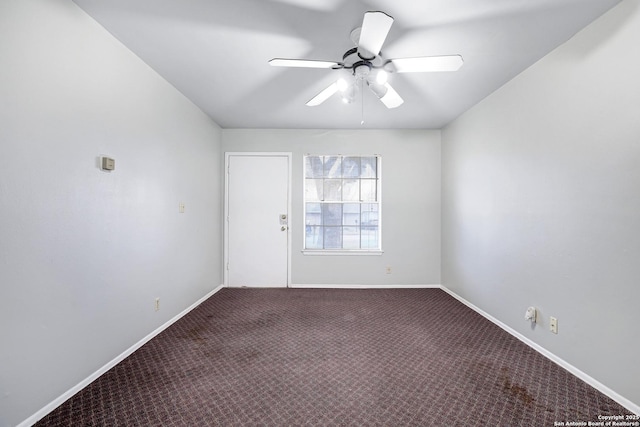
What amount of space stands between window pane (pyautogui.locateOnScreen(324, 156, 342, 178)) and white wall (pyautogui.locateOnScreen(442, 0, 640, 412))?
199cm

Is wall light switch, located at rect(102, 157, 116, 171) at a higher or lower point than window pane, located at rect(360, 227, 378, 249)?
higher

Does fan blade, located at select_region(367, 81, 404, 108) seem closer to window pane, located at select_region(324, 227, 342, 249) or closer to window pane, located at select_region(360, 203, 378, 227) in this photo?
window pane, located at select_region(360, 203, 378, 227)

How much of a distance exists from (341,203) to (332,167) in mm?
586

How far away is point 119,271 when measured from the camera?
7.08 ft

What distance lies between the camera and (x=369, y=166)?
4402 millimetres

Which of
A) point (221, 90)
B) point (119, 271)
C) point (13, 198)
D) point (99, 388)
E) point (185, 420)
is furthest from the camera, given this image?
point (221, 90)

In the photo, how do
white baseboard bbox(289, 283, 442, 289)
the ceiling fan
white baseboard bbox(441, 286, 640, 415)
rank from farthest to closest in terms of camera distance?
1. white baseboard bbox(289, 283, 442, 289)
2. white baseboard bbox(441, 286, 640, 415)
3. the ceiling fan

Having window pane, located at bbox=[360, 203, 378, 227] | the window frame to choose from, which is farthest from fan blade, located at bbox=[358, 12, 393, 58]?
window pane, located at bbox=[360, 203, 378, 227]

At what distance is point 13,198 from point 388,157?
397 centimetres

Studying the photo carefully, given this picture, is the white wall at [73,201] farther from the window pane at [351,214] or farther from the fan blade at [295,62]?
the window pane at [351,214]

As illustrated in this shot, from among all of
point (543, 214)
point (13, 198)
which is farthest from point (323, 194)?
point (13, 198)

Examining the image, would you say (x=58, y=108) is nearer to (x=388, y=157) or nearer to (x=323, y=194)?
(x=323, y=194)

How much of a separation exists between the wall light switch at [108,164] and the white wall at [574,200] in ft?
11.1

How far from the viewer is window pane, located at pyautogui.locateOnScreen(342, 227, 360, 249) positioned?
14.5ft
